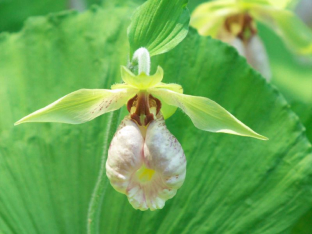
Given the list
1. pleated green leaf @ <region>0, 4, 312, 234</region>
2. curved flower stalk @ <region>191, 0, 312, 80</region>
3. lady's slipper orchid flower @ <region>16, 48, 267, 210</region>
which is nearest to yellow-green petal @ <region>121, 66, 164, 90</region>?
lady's slipper orchid flower @ <region>16, 48, 267, 210</region>

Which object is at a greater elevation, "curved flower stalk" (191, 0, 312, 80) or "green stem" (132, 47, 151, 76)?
"green stem" (132, 47, 151, 76)

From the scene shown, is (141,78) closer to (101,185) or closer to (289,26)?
(101,185)

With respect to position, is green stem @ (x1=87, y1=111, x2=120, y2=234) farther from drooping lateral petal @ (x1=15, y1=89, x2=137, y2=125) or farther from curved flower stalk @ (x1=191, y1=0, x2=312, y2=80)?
curved flower stalk @ (x1=191, y1=0, x2=312, y2=80)

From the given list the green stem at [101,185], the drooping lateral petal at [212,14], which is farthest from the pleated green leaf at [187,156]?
the drooping lateral petal at [212,14]

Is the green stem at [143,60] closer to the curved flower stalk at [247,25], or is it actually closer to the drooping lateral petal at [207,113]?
the drooping lateral petal at [207,113]

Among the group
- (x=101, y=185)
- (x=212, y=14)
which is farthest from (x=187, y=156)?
(x=212, y=14)

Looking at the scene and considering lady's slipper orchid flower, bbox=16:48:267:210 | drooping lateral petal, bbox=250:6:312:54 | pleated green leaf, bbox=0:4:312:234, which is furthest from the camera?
drooping lateral petal, bbox=250:6:312:54
